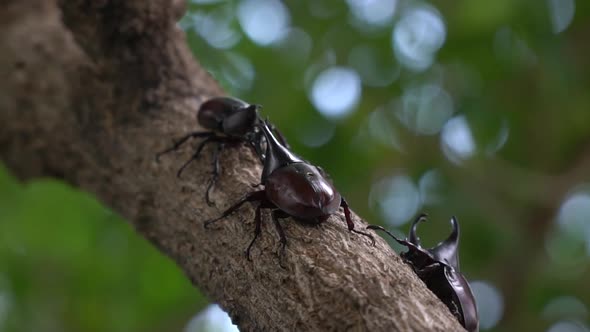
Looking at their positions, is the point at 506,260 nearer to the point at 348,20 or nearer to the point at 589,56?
the point at 589,56

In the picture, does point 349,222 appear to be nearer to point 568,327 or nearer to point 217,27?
point 217,27

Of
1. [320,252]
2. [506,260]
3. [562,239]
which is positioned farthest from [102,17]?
[562,239]

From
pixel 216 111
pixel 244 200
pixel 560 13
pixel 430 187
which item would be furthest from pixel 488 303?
pixel 244 200

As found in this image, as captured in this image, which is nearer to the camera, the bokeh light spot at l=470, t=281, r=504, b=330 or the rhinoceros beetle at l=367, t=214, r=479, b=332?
the rhinoceros beetle at l=367, t=214, r=479, b=332

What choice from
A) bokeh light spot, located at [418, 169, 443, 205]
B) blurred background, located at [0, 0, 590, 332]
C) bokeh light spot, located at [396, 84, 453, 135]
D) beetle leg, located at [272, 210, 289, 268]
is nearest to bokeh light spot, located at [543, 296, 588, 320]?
blurred background, located at [0, 0, 590, 332]

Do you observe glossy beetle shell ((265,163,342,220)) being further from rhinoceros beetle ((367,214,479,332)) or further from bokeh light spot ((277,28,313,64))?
bokeh light spot ((277,28,313,64))

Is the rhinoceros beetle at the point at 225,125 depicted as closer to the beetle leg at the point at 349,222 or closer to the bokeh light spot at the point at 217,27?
the beetle leg at the point at 349,222
